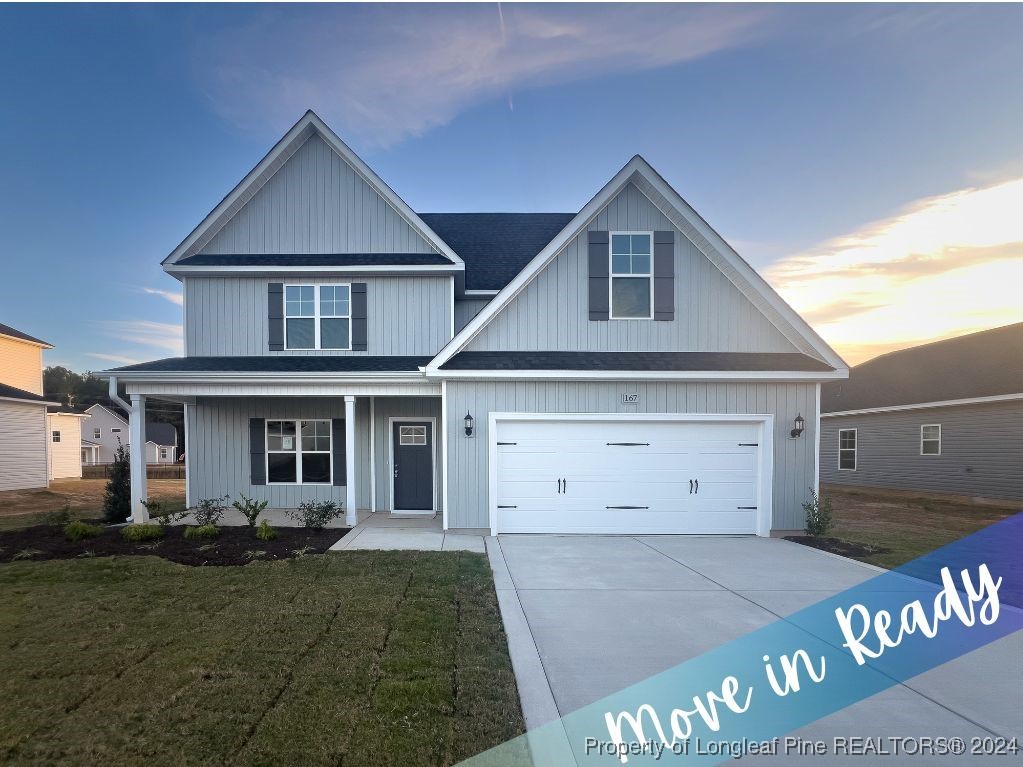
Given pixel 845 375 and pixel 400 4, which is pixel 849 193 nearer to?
pixel 845 375

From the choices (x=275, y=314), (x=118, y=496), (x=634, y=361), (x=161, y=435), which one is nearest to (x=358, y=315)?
(x=275, y=314)

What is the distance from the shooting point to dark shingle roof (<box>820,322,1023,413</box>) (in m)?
15.9

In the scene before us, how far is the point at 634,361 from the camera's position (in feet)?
31.4

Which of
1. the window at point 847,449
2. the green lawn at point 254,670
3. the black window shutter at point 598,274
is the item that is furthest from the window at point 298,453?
the window at point 847,449

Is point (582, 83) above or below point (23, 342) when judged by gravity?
above

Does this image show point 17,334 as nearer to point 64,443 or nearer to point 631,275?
point 64,443

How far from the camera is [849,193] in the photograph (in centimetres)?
1247

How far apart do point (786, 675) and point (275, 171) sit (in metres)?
13.1

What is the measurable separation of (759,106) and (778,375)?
740 cm

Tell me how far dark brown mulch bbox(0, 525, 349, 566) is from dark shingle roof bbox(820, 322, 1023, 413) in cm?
1744

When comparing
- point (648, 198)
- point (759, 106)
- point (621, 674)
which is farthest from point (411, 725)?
point (759, 106)

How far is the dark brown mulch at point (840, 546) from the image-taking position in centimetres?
831

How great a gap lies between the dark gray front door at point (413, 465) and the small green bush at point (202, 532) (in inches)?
148

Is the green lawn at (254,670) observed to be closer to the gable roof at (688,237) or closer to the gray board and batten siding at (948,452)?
the gable roof at (688,237)
